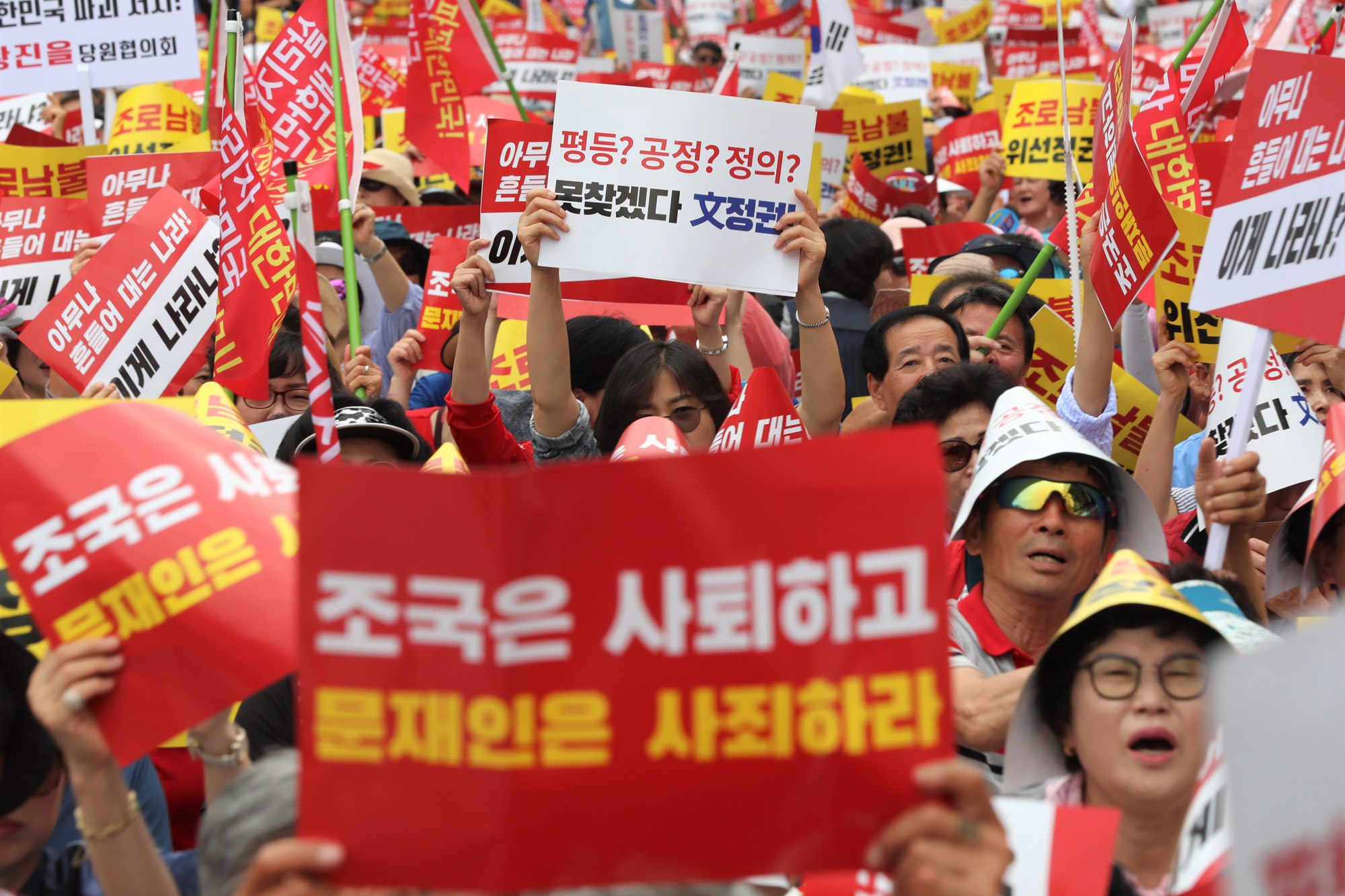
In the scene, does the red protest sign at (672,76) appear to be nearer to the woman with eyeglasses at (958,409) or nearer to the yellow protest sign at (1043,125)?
the yellow protest sign at (1043,125)

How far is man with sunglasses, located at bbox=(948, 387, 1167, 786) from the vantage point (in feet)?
11.1

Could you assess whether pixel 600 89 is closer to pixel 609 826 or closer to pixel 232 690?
pixel 232 690

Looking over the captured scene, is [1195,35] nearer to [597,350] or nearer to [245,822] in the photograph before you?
[597,350]

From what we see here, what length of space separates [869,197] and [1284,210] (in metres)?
5.70

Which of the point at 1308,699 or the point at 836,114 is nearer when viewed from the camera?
the point at 1308,699

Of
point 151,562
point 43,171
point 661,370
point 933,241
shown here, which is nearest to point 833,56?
point 933,241

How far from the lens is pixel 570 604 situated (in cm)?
176

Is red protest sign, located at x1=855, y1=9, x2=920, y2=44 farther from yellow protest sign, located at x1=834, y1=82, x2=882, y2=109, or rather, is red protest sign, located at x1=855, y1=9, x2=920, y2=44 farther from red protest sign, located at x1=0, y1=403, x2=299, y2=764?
red protest sign, located at x1=0, y1=403, x2=299, y2=764

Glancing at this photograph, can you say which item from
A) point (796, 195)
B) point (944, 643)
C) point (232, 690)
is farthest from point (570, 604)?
point (796, 195)

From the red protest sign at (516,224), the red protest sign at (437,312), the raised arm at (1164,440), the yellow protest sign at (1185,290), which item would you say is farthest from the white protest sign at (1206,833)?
the red protest sign at (437,312)

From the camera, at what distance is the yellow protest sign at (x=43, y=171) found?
6.95 meters

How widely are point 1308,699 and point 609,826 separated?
780mm

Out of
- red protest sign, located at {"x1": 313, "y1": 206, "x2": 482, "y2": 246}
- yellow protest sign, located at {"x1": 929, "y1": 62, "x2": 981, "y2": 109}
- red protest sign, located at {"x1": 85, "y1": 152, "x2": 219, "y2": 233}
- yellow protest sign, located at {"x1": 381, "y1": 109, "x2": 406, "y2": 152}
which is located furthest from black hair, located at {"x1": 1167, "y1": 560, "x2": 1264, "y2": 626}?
yellow protest sign, located at {"x1": 929, "y1": 62, "x2": 981, "y2": 109}

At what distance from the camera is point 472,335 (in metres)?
4.36
